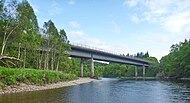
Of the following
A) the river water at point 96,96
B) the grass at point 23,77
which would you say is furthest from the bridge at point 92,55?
the river water at point 96,96

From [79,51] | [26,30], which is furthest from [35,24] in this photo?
[79,51]

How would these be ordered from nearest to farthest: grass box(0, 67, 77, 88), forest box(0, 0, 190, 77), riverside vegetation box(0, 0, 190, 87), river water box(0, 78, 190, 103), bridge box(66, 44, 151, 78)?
river water box(0, 78, 190, 103) < grass box(0, 67, 77, 88) < riverside vegetation box(0, 0, 190, 87) < forest box(0, 0, 190, 77) < bridge box(66, 44, 151, 78)

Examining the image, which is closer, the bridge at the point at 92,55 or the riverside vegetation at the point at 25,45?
the riverside vegetation at the point at 25,45

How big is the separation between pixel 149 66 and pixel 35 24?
122681mm

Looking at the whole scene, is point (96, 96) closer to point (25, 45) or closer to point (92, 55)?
point (25, 45)

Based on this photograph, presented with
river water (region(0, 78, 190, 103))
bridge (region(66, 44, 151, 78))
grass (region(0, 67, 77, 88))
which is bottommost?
river water (region(0, 78, 190, 103))

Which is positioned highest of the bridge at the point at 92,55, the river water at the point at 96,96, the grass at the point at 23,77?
the bridge at the point at 92,55

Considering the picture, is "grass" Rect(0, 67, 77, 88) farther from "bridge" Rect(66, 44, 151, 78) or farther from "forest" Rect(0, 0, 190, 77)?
"bridge" Rect(66, 44, 151, 78)

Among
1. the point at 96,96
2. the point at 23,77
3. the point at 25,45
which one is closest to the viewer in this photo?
the point at 96,96

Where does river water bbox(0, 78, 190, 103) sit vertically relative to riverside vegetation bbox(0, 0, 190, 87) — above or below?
below

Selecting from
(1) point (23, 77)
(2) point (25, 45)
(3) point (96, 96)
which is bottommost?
(3) point (96, 96)

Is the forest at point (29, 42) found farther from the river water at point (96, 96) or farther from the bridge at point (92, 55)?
the river water at point (96, 96)

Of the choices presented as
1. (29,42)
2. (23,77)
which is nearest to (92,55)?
(29,42)

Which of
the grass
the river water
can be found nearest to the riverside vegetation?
the grass
